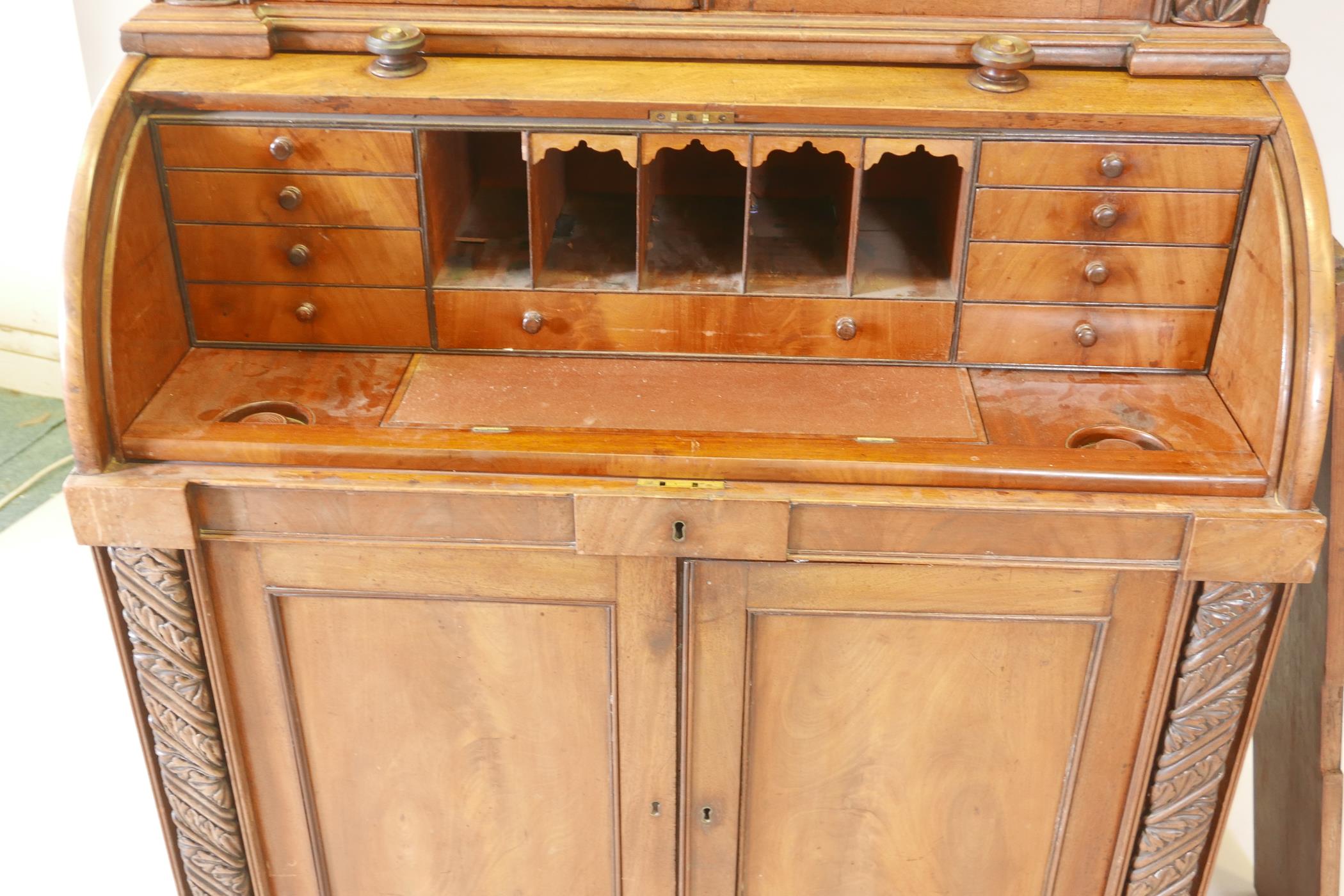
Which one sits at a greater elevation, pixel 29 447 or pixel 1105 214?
pixel 1105 214

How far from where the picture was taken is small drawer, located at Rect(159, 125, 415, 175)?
1.82m

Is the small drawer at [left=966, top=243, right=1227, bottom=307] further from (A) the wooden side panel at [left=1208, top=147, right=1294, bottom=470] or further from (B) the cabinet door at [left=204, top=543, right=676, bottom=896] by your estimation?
(B) the cabinet door at [left=204, top=543, right=676, bottom=896]

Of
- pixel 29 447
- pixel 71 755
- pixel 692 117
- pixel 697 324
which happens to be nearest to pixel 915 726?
pixel 697 324

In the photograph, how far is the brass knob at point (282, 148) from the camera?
5.95ft

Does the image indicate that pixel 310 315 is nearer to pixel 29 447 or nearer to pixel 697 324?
pixel 697 324

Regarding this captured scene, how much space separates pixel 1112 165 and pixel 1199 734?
2.63 feet

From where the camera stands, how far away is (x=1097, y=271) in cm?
186

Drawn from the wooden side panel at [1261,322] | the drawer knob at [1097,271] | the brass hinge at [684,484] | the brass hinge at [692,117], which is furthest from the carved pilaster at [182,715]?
the wooden side panel at [1261,322]

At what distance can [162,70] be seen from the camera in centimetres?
183

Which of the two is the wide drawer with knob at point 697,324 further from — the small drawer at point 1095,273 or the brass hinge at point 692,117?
the brass hinge at point 692,117

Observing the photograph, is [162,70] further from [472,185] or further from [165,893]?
[165,893]

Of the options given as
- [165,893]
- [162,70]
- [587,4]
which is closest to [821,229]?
[587,4]

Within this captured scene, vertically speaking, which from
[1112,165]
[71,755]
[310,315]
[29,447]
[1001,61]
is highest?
[1001,61]

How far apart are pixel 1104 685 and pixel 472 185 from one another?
48.1 inches
